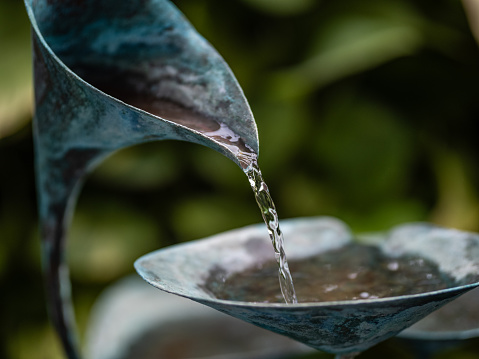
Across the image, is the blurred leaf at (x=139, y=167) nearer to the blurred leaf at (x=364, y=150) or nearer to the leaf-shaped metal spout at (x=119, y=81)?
the blurred leaf at (x=364, y=150)

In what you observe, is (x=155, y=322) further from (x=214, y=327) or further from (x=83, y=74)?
(x=83, y=74)

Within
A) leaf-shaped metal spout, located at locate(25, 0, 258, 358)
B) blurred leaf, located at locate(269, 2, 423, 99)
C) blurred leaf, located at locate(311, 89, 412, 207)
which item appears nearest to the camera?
leaf-shaped metal spout, located at locate(25, 0, 258, 358)

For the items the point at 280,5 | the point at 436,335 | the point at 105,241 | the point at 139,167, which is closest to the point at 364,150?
the point at 280,5

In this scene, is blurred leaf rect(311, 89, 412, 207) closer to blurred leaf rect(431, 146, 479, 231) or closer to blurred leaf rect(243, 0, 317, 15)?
blurred leaf rect(431, 146, 479, 231)

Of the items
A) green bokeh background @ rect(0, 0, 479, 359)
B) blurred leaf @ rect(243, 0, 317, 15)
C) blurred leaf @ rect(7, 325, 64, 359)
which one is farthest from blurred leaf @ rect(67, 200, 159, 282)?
blurred leaf @ rect(243, 0, 317, 15)

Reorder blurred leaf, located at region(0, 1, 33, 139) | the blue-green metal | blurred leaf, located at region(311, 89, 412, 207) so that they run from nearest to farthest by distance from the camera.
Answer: the blue-green metal → blurred leaf, located at region(0, 1, 33, 139) → blurred leaf, located at region(311, 89, 412, 207)

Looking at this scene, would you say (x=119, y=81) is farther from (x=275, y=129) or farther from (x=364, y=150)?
(x=364, y=150)
